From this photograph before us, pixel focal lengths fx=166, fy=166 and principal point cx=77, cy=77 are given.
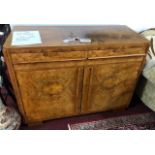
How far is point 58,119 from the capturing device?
62.1 inches

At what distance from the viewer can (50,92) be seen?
50.9 inches

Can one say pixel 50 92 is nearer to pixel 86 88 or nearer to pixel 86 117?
pixel 86 88

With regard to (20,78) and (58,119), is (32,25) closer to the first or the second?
(20,78)

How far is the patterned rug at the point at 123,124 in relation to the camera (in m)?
1.53

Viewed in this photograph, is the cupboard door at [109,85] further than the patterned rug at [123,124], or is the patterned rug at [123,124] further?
the patterned rug at [123,124]

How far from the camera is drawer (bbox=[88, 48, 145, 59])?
1184mm

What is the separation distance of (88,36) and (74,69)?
0.28 meters

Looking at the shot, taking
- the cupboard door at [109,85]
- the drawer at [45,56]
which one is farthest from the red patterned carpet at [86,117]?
the drawer at [45,56]

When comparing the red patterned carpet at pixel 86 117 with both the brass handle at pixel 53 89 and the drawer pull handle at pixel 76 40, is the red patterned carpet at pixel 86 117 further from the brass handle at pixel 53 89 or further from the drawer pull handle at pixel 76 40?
the drawer pull handle at pixel 76 40

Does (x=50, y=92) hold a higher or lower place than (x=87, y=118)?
higher
